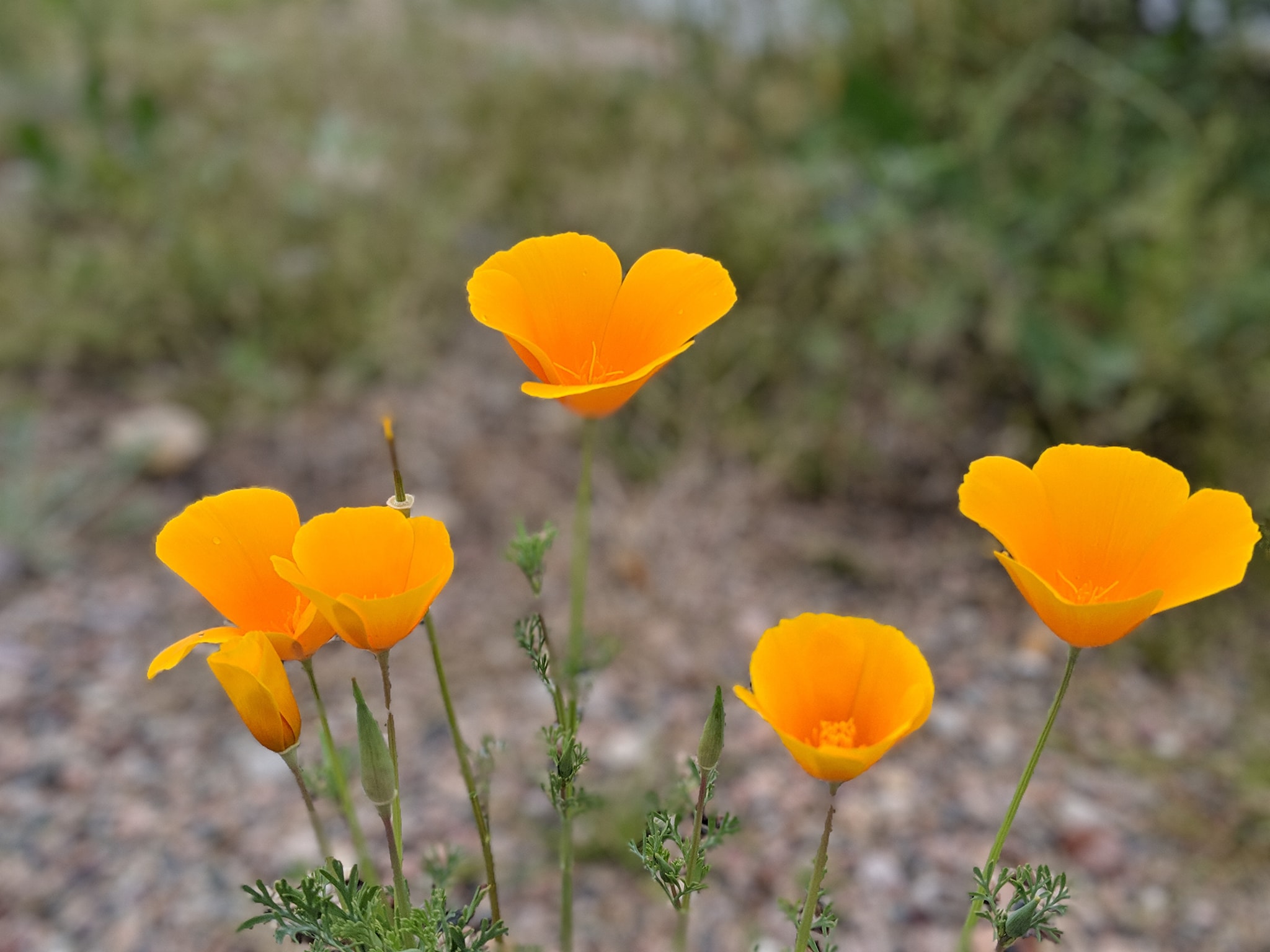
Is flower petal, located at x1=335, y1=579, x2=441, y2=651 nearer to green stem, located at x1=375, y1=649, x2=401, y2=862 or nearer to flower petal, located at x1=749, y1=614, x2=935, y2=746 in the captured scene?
green stem, located at x1=375, y1=649, x2=401, y2=862

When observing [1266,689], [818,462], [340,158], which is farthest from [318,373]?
[1266,689]

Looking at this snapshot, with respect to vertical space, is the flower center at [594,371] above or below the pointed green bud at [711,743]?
above

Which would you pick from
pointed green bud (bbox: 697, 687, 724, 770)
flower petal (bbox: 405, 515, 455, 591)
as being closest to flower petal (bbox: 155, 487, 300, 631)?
flower petal (bbox: 405, 515, 455, 591)

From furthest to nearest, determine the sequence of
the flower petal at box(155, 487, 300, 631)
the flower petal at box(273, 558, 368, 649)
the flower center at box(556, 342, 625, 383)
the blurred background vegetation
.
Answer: the blurred background vegetation
the flower center at box(556, 342, 625, 383)
the flower petal at box(155, 487, 300, 631)
the flower petal at box(273, 558, 368, 649)

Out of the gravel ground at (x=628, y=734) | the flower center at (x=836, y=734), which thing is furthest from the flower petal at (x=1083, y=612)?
the gravel ground at (x=628, y=734)

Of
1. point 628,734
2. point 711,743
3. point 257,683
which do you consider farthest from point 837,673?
point 628,734

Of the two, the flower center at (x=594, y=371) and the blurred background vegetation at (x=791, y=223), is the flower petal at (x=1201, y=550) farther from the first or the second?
the blurred background vegetation at (x=791, y=223)
